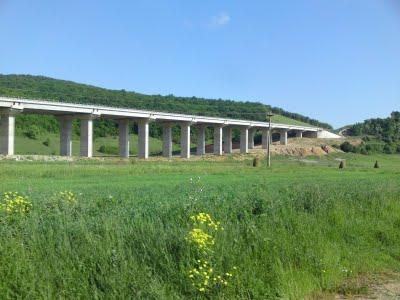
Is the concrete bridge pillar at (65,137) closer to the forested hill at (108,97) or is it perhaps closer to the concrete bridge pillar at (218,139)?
the forested hill at (108,97)

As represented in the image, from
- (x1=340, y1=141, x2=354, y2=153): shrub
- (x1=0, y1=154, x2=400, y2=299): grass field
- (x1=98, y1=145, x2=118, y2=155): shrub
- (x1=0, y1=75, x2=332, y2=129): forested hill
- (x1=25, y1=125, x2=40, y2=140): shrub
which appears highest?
(x1=0, y1=75, x2=332, y2=129): forested hill

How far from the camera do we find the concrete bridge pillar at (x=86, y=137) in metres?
83.7

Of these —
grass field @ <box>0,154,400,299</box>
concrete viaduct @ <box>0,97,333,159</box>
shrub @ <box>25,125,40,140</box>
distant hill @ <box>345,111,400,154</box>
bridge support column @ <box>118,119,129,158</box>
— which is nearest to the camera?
grass field @ <box>0,154,400,299</box>

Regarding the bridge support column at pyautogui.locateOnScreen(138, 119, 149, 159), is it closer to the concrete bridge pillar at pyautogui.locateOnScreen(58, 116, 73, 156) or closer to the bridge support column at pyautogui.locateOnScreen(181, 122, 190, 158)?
the bridge support column at pyautogui.locateOnScreen(181, 122, 190, 158)

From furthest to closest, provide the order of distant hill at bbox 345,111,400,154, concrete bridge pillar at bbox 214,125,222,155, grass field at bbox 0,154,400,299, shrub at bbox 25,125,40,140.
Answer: distant hill at bbox 345,111,400,154 → concrete bridge pillar at bbox 214,125,222,155 → shrub at bbox 25,125,40,140 → grass field at bbox 0,154,400,299

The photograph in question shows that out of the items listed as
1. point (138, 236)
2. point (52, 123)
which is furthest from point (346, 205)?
point (52, 123)

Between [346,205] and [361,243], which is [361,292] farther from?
[346,205]

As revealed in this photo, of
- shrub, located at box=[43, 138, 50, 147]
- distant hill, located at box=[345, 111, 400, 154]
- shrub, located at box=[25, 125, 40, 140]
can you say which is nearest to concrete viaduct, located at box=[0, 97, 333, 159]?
shrub, located at box=[43, 138, 50, 147]

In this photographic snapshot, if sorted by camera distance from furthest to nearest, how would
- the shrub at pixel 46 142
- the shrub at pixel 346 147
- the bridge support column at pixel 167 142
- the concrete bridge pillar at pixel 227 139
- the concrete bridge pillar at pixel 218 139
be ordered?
1. the concrete bridge pillar at pixel 227 139
2. the shrub at pixel 346 147
3. the concrete bridge pillar at pixel 218 139
4. the shrub at pixel 46 142
5. the bridge support column at pixel 167 142

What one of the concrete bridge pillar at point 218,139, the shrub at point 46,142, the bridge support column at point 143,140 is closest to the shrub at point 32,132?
the shrub at point 46,142

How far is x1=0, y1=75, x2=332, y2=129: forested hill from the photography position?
137m

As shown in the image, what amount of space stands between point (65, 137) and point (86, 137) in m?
3.49

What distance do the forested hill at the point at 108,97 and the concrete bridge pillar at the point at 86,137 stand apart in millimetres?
36865

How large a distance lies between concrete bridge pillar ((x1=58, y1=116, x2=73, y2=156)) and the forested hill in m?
34.5
